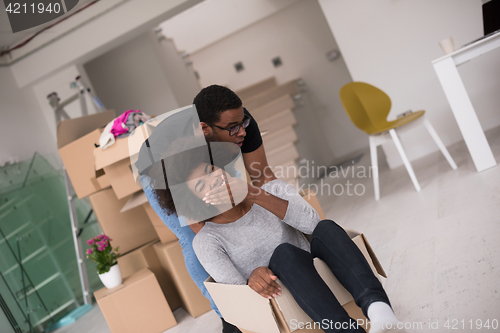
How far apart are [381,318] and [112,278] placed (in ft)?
5.52

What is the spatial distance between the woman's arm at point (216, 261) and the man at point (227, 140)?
0.10 metres

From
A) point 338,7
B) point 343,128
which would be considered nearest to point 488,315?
point 338,7

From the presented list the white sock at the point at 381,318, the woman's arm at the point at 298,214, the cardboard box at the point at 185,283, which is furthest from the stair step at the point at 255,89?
the white sock at the point at 381,318

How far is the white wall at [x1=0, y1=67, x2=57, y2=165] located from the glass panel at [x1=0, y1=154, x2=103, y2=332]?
Result: 5.4 inches

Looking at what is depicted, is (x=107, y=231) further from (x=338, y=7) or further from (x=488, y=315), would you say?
(x=338, y=7)

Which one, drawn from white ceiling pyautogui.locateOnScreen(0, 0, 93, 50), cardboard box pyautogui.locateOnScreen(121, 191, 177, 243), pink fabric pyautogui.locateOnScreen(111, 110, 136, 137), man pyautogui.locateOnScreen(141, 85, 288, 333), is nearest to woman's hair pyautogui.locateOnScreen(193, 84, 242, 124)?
man pyautogui.locateOnScreen(141, 85, 288, 333)

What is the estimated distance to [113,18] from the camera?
3.48 metres

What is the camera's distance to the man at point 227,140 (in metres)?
1.24

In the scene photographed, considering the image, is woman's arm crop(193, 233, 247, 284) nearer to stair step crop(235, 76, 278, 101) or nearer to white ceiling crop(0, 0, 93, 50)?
white ceiling crop(0, 0, 93, 50)

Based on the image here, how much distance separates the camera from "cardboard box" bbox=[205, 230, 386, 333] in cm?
110

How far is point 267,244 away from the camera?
1.29m

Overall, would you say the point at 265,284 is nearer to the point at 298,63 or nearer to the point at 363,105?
the point at 363,105

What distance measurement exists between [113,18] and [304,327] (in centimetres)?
319

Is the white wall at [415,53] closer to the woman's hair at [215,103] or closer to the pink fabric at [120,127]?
the pink fabric at [120,127]
